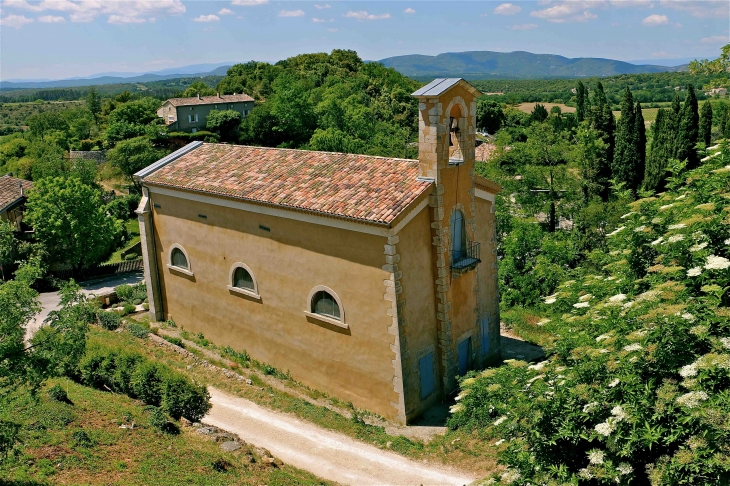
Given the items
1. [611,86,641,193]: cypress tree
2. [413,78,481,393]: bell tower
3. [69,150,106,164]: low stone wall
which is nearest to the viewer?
[413,78,481,393]: bell tower

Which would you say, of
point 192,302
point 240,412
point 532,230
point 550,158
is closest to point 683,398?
point 240,412

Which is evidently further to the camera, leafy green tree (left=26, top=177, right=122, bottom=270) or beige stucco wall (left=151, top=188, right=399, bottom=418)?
leafy green tree (left=26, top=177, right=122, bottom=270)

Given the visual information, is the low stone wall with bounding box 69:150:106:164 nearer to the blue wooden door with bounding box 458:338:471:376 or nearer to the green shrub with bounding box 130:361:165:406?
the green shrub with bounding box 130:361:165:406

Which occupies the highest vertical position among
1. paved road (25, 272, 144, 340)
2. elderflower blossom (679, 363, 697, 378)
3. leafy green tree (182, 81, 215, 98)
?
leafy green tree (182, 81, 215, 98)

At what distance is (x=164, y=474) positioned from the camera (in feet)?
45.5

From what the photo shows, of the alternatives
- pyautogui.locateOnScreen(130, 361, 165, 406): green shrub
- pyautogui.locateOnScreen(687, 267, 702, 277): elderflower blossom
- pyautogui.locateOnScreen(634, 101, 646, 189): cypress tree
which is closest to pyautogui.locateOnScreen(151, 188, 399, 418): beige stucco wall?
pyautogui.locateOnScreen(130, 361, 165, 406): green shrub

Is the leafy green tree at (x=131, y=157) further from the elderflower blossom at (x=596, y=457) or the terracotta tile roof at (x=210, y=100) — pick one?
the elderflower blossom at (x=596, y=457)

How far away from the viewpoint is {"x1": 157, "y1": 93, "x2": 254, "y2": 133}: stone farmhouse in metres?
85.8

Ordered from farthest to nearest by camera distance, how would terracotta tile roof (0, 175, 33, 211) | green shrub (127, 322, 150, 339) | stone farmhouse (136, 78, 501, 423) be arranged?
terracotta tile roof (0, 175, 33, 211)
green shrub (127, 322, 150, 339)
stone farmhouse (136, 78, 501, 423)

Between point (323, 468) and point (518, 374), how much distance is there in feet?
23.9

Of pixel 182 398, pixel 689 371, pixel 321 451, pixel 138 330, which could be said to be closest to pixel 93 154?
pixel 138 330

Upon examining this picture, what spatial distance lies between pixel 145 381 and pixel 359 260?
781 cm

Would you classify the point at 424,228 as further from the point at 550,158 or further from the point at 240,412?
the point at 550,158

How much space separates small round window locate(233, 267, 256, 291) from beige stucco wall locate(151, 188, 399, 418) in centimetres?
41
